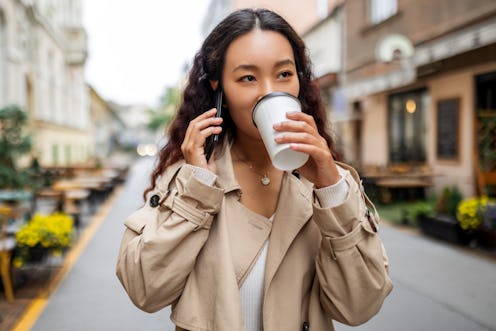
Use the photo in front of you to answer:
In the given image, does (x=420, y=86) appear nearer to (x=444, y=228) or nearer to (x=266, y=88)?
(x=444, y=228)

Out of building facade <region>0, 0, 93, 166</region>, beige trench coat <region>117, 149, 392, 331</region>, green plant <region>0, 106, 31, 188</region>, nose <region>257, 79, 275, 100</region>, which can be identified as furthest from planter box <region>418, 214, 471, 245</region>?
building facade <region>0, 0, 93, 166</region>

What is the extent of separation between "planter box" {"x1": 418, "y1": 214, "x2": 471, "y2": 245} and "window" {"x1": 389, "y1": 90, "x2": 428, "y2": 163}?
5228mm

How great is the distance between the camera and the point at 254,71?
3.77 ft

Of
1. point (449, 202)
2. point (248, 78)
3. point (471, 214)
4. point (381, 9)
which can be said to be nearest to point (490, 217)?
point (471, 214)

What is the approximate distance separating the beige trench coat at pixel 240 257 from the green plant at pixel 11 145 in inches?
309

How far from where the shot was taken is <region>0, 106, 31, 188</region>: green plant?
7.91 meters

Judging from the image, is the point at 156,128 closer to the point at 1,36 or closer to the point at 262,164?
the point at 1,36

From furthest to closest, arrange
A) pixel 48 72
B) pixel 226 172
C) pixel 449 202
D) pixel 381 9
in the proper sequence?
pixel 48 72
pixel 381 9
pixel 449 202
pixel 226 172

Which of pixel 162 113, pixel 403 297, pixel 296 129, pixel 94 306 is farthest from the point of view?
pixel 162 113

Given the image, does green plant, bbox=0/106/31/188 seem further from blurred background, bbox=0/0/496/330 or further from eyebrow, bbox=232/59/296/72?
eyebrow, bbox=232/59/296/72

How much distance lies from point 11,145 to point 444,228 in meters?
7.48

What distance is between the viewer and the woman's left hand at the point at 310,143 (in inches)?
38.9

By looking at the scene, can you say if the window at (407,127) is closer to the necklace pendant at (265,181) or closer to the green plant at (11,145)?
the green plant at (11,145)

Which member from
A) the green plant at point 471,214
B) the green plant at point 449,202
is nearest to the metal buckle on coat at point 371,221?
the green plant at point 471,214
